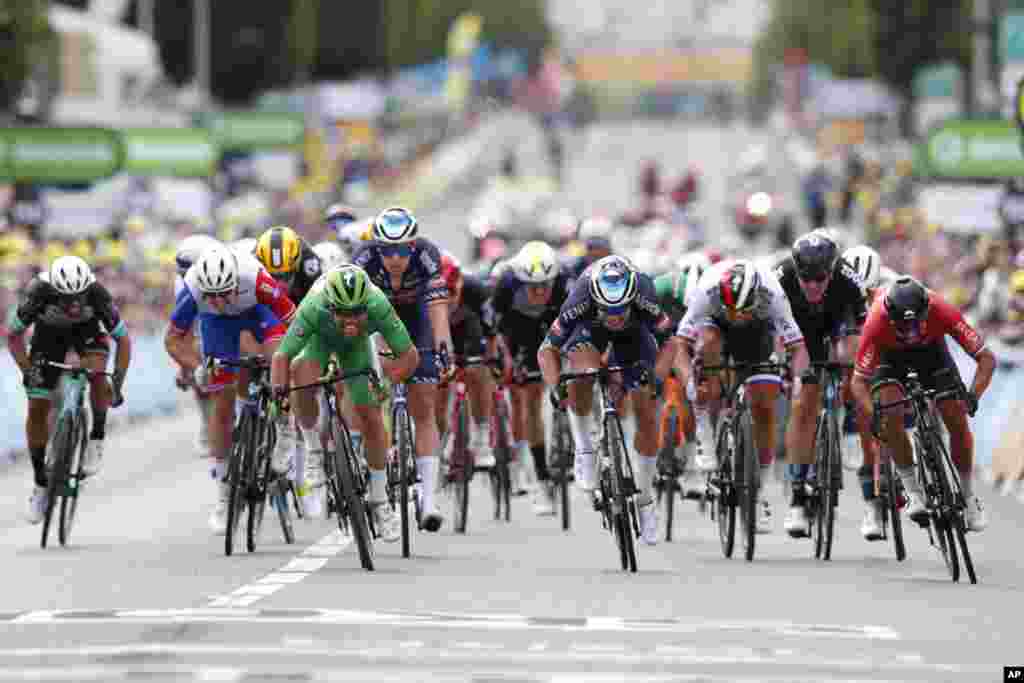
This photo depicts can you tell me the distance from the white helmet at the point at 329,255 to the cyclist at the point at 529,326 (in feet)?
3.66

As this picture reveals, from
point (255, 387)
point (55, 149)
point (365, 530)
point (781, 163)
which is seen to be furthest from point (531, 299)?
point (781, 163)

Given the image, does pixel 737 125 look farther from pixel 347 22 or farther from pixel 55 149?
pixel 55 149

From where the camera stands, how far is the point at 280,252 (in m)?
19.4

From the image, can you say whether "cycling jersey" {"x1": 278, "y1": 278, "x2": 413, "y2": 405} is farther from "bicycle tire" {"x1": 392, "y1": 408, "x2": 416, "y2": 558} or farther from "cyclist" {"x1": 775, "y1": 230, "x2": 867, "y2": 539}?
"cyclist" {"x1": 775, "y1": 230, "x2": 867, "y2": 539}

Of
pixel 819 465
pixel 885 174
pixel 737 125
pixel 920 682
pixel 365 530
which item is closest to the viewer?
pixel 920 682

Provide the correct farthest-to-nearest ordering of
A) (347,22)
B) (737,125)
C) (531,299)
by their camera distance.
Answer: (737,125)
(347,22)
(531,299)

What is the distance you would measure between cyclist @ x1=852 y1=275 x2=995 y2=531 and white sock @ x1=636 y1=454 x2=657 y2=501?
148 cm

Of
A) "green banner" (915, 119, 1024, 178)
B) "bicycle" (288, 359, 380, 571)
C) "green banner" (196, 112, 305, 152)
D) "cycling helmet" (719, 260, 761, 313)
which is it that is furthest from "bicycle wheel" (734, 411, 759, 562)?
"green banner" (196, 112, 305, 152)

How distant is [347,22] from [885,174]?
2345 inches

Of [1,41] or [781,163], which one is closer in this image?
[1,41]

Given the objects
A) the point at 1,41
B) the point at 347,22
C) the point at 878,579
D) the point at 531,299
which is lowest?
the point at 878,579

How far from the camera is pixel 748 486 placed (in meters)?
17.2

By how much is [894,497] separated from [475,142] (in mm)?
104831

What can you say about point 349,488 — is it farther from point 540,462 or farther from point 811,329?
point 540,462
